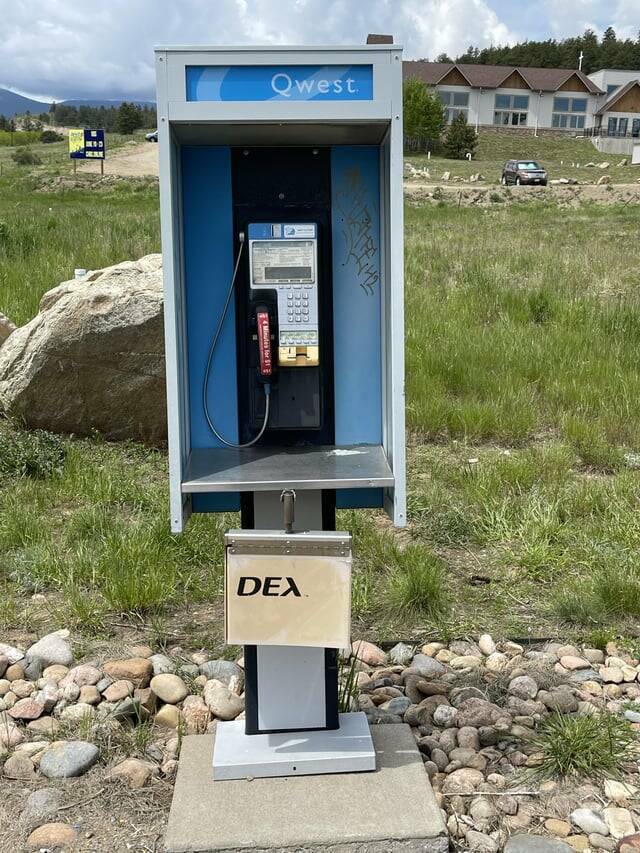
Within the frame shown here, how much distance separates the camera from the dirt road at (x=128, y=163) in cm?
4078

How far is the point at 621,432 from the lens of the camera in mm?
6031

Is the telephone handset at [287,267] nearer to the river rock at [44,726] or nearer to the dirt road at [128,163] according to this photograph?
the river rock at [44,726]

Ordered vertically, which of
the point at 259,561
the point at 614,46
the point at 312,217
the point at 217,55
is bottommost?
the point at 259,561

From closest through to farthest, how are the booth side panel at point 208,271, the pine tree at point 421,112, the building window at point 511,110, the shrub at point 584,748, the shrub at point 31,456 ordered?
the shrub at point 584,748 < the booth side panel at point 208,271 < the shrub at point 31,456 < the pine tree at point 421,112 < the building window at point 511,110

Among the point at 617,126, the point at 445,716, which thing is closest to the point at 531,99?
the point at 617,126

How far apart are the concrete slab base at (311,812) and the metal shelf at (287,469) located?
2.80 feet

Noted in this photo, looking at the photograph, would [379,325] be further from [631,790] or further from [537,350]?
[537,350]

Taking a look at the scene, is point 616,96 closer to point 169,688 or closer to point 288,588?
point 169,688

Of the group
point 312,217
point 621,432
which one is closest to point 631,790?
point 312,217

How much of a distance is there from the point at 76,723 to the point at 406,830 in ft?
4.01

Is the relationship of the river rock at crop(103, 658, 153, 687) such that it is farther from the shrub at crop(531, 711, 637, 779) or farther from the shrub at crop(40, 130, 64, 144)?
the shrub at crop(40, 130, 64, 144)

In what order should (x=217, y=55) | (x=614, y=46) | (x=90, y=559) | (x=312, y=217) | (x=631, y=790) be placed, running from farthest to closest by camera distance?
(x=614, y=46) → (x=90, y=559) → (x=312, y=217) → (x=631, y=790) → (x=217, y=55)

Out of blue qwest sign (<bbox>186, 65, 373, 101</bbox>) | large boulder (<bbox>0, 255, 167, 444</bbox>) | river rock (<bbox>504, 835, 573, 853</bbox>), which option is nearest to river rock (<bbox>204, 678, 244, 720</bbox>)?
river rock (<bbox>504, 835, 573, 853</bbox>)

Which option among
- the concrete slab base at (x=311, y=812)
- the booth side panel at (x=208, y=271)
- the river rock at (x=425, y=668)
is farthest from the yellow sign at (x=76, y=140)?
the concrete slab base at (x=311, y=812)
